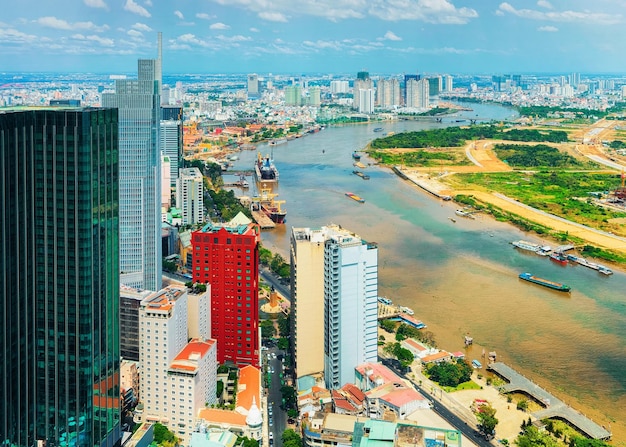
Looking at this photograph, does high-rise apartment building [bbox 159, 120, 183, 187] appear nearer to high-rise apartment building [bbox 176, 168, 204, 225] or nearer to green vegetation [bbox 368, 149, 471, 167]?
high-rise apartment building [bbox 176, 168, 204, 225]

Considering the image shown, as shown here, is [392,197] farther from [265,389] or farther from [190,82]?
[190,82]

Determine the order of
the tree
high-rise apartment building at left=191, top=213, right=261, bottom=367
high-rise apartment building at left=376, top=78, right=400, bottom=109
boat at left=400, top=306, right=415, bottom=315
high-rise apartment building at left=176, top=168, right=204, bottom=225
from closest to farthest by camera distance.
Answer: the tree < high-rise apartment building at left=191, top=213, right=261, bottom=367 < boat at left=400, top=306, right=415, bottom=315 < high-rise apartment building at left=176, top=168, right=204, bottom=225 < high-rise apartment building at left=376, top=78, right=400, bottom=109

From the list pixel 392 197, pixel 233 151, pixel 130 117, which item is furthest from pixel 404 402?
pixel 233 151

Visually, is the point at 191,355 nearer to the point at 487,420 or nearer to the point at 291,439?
the point at 291,439

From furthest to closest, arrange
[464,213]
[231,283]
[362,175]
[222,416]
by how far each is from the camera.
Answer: [362,175], [464,213], [231,283], [222,416]

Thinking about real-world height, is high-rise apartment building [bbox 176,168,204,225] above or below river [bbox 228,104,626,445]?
above

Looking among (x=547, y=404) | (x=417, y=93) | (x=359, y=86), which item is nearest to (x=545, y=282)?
(x=547, y=404)

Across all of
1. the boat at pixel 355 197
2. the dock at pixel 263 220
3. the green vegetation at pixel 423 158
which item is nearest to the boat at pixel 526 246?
the dock at pixel 263 220

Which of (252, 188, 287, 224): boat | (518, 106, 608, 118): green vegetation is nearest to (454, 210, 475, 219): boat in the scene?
(252, 188, 287, 224): boat
